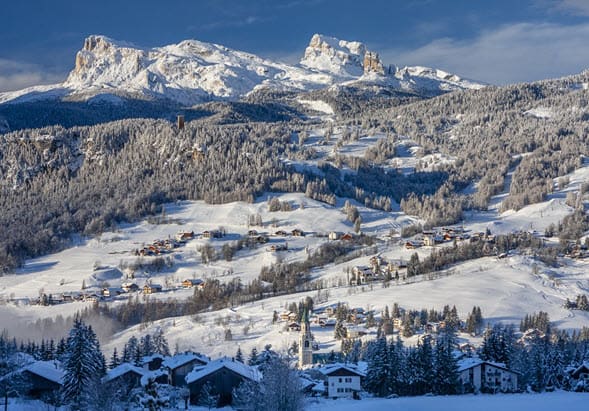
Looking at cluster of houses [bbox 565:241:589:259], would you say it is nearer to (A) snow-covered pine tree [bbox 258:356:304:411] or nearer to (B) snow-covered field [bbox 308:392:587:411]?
(B) snow-covered field [bbox 308:392:587:411]

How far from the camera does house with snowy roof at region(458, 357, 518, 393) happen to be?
67.6 m

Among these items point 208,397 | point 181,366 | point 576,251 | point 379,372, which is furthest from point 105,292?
point 208,397

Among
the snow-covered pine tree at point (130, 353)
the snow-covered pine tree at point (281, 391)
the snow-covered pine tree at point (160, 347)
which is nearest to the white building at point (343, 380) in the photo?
the snow-covered pine tree at point (281, 391)

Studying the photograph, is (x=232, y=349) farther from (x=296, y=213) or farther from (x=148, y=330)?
(x=296, y=213)

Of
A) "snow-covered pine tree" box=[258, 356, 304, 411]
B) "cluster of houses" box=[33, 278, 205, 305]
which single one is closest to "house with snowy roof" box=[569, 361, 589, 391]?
"snow-covered pine tree" box=[258, 356, 304, 411]

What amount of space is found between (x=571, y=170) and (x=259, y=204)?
207 ft

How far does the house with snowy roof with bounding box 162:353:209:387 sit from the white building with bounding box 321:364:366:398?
909cm

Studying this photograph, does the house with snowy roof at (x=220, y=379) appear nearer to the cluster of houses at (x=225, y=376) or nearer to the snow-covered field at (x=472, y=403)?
the cluster of houses at (x=225, y=376)

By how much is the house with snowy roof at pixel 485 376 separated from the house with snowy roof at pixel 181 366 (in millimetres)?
18607

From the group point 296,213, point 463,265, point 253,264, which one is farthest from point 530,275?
point 296,213

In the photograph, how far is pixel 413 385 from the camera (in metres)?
65.4

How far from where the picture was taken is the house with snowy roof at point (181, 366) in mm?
66688

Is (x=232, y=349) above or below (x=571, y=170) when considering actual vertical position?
below

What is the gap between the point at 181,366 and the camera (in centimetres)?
6750
